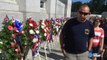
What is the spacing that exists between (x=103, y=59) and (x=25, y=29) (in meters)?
3.56

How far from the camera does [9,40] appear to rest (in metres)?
6.14

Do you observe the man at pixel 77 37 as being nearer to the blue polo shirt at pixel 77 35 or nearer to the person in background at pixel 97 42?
the blue polo shirt at pixel 77 35

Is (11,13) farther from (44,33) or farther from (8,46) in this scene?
(8,46)

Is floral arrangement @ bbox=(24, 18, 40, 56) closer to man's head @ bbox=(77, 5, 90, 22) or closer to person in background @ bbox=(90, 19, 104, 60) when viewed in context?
man's head @ bbox=(77, 5, 90, 22)

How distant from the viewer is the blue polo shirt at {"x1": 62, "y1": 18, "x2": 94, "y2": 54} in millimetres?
5742

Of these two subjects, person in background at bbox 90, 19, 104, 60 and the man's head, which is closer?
the man's head

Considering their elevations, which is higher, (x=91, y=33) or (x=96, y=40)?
(x=91, y=33)

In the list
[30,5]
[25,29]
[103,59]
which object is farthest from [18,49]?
[30,5]

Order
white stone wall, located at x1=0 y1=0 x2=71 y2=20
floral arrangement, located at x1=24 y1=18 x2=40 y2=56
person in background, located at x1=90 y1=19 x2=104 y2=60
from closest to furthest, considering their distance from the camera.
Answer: floral arrangement, located at x1=24 y1=18 x2=40 y2=56 < person in background, located at x1=90 y1=19 x2=104 y2=60 < white stone wall, located at x1=0 y1=0 x2=71 y2=20

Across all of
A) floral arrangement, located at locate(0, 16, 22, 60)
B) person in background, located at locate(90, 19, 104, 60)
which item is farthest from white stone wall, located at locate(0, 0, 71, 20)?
floral arrangement, located at locate(0, 16, 22, 60)

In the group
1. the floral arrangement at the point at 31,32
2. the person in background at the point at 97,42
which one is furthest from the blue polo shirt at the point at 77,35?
the person in background at the point at 97,42

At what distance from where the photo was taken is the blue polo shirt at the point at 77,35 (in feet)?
18.8

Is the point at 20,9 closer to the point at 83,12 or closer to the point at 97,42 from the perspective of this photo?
the point at 97,42

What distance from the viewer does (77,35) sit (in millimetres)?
5746
